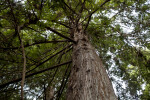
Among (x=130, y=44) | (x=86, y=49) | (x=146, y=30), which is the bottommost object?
(x=86, y=49)

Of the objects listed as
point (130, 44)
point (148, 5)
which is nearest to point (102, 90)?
point (130, 44)

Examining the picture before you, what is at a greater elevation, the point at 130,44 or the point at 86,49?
the point at 130,44

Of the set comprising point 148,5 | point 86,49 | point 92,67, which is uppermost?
point 148,5

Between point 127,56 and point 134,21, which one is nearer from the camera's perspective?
point 134,21

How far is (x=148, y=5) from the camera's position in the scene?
119 inches

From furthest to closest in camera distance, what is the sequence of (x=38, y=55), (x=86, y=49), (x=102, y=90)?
(x=38, y=55) < (x=86, y=49) < (x=102, y=90)

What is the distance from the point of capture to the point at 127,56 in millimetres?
3943

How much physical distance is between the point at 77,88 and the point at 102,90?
302 mm

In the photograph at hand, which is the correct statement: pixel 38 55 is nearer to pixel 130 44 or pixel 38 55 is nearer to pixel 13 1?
pixel 13 1

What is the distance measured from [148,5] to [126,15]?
2.17 ft

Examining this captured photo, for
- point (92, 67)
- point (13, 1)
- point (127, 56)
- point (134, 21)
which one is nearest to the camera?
point (92, 67)

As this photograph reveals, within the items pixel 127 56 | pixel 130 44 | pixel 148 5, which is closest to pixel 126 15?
pixel 148 5

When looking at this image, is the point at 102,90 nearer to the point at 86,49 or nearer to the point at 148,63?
the point at 86,49

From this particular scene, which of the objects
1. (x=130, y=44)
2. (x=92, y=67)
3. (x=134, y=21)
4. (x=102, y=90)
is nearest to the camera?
(x=102, y=90)
